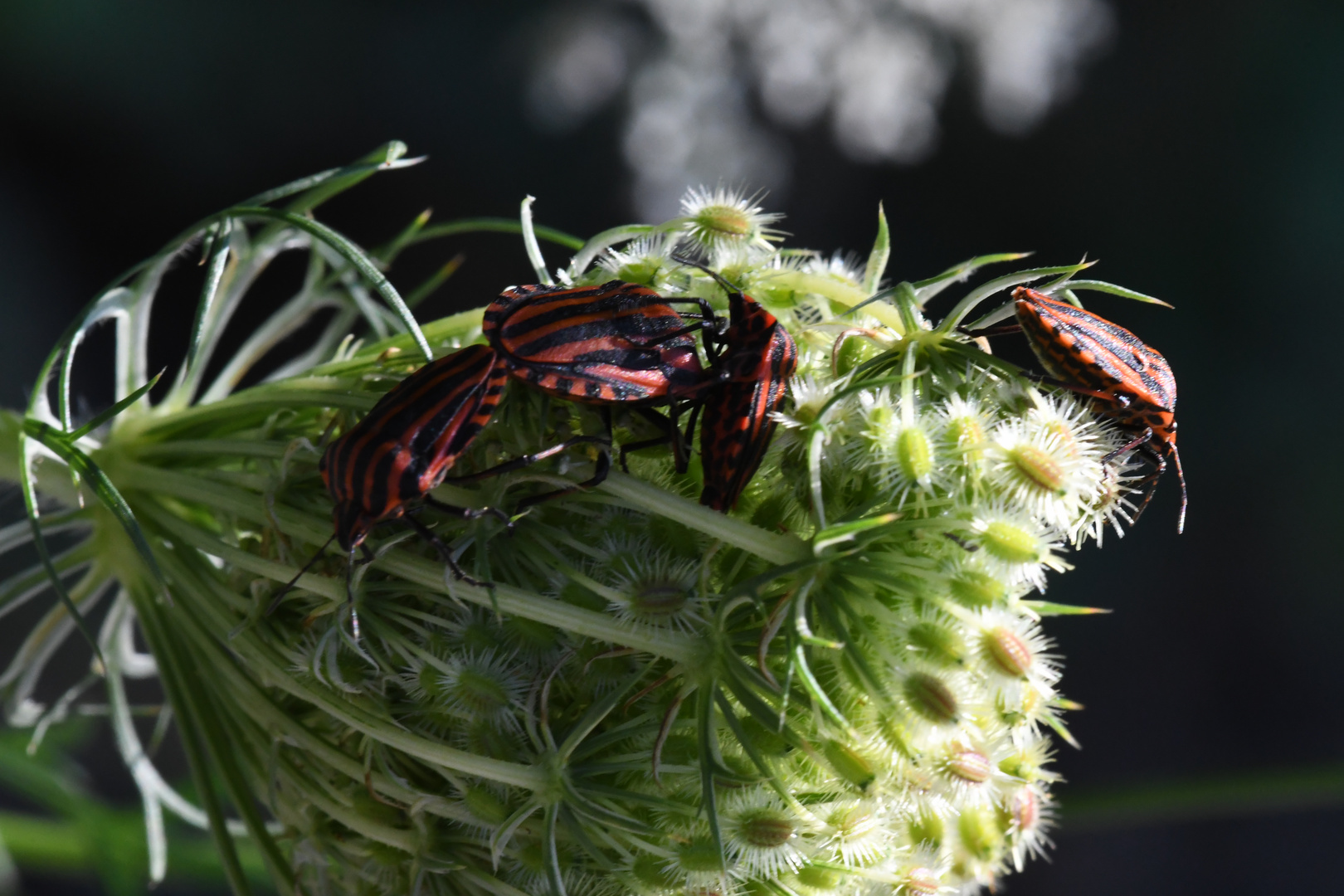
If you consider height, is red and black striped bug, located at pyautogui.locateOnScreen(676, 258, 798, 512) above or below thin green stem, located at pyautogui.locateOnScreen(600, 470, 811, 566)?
above

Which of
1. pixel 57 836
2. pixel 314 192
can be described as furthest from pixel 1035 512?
pixel 57 836

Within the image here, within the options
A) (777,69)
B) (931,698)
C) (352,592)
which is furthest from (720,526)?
(777,69)

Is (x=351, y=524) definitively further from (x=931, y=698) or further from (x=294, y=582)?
(x=931, y=698)

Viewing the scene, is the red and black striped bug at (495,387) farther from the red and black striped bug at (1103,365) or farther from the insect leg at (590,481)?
the red and black striped bug at (1103,365)

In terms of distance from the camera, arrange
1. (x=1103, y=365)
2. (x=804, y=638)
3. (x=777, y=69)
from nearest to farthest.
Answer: (x=804, y=638), (x=1103, y=365), (x=777, y=69)

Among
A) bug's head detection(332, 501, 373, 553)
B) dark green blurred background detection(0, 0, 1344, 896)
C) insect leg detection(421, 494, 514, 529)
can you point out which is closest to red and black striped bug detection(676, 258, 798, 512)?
insect leg detection(421, 494, 514, 529)

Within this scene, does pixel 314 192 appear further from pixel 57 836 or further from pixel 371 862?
pixel 57 836

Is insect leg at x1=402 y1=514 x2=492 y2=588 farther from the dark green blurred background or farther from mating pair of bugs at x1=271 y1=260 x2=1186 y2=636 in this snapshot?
the dark green blurred background
